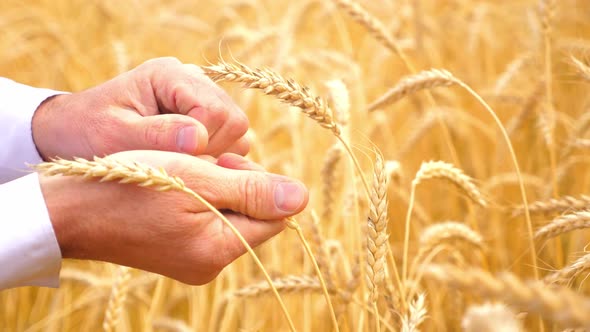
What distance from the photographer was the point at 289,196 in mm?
1072

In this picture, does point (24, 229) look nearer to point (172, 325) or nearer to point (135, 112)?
point (135, 112)

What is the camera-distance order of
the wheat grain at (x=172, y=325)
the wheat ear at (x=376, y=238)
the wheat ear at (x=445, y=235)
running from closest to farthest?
the wheat ear at (x=376, y=238)
the wheat ear at (x=445, y=235)
the wheat grain at (x=172, y=325)

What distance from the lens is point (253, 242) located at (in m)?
1.12

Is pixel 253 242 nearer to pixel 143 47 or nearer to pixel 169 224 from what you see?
pixel 169 224

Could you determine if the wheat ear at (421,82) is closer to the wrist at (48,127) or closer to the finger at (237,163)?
the finger at (237,163)

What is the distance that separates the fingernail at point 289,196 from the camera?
41.9 inches

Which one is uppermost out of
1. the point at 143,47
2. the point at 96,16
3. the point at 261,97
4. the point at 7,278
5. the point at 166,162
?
the point at 96,16

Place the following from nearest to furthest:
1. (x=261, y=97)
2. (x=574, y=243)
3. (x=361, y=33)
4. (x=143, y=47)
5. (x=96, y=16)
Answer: (x=574, y=243) → (x=261, y=97) → (x=143, y=47) → (x=96, y=16) → (x=361, y=33)

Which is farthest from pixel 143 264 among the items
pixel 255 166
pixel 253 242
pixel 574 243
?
pixel 574 243

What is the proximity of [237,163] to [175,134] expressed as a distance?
175 millimetres

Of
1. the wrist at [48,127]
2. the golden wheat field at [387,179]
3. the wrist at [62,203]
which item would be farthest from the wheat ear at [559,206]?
the wrist at [48,127]

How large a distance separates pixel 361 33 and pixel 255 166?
11.2 feet

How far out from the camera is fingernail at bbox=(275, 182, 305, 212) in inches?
41.9

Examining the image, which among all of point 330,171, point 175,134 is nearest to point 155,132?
point 175,134
